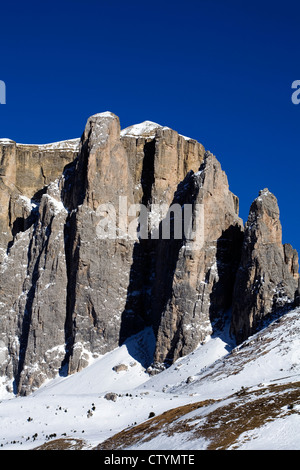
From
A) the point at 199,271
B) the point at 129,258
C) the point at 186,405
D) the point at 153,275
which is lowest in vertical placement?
the point at 186,405

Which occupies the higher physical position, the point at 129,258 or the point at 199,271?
the point at 129,258

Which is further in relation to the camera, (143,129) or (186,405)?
(143,129)

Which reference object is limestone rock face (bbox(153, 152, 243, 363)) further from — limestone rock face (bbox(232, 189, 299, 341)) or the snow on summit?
the snow on summit

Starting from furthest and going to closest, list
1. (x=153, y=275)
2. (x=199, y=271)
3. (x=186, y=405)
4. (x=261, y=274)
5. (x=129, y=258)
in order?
(x=129, y=258)
(x=153, y=275)
(x=199, y=271)
(x=261, y=274)
(x=186, y=405)

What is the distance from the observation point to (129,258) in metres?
108

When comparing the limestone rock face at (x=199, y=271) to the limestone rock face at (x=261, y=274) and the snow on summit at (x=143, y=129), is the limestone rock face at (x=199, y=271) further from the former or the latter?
the snow on summit at (x=143, y=129)

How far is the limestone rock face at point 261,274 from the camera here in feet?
277

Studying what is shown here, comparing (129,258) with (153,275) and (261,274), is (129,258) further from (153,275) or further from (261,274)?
(261,274)

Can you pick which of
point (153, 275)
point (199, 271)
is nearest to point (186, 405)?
point (199, 271)

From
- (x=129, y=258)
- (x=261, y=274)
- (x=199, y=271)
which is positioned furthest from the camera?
(x=129, y=258)

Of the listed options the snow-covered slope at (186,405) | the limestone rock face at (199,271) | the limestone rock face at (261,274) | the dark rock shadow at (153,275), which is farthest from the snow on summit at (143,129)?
the snow-covered slope at (186,405)

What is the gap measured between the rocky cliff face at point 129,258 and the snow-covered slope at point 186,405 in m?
5.56

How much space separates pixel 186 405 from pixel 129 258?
54194mm

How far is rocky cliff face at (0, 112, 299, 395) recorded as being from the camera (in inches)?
3563
